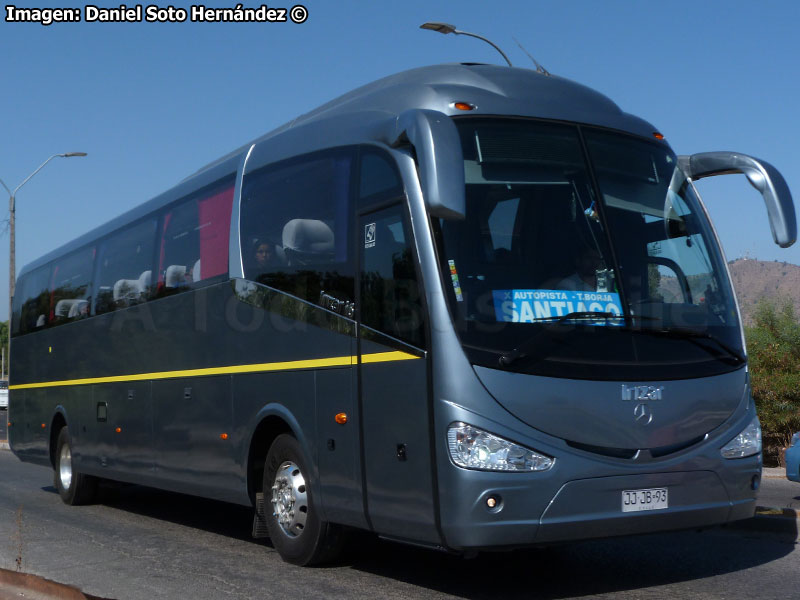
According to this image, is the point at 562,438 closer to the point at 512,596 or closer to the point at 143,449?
the point at 512,596

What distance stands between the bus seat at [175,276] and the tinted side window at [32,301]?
5413mm

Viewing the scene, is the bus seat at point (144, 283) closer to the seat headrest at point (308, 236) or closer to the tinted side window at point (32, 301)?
the seat headrest at point (308, 236)

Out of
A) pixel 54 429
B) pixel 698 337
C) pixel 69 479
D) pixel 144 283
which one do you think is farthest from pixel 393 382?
pixel 54 429

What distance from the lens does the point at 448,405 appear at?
6.50m

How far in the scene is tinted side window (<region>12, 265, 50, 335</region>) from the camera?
16.4 metres

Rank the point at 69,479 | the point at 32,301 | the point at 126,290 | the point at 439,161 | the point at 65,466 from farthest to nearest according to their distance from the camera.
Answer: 1. the point at 32,301
2. the point at 65,466
3. the point at 69,479
4. the point at 126,290
5. the point at 439,161

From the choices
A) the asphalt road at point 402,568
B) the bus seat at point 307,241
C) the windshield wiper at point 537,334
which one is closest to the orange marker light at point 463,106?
the bus seat at point 307,241

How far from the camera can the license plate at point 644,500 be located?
21.7 ft

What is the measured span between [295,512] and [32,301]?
1010 centimetres

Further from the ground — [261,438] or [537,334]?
[537,334]

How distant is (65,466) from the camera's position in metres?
15.0

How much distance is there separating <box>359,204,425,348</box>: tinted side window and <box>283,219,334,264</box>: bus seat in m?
0.55

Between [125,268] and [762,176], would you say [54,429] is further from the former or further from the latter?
[762,176]

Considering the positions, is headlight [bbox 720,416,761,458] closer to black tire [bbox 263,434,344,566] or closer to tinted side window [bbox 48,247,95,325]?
black tire [bbox 263,434,344,566]
